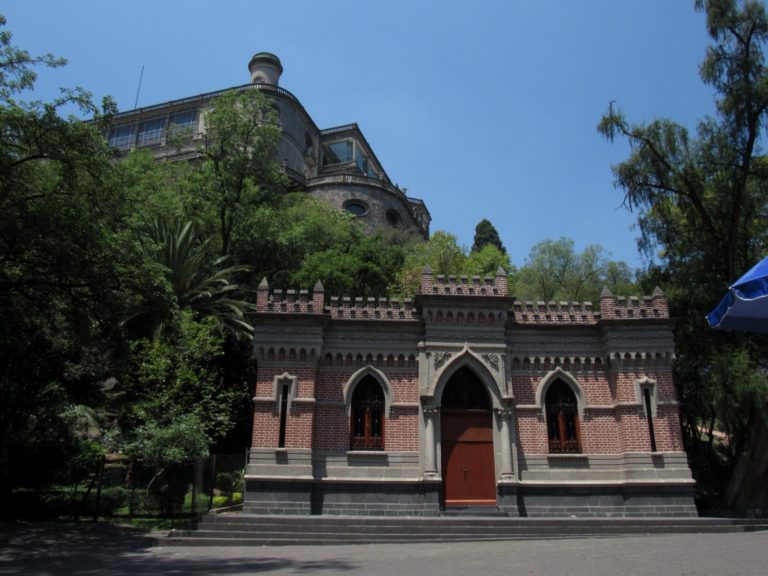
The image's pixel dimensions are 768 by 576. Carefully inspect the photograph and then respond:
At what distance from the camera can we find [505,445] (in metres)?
19.0

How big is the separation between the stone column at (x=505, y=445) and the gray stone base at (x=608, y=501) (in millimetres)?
592

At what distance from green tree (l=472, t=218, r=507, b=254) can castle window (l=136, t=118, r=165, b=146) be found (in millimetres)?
32881

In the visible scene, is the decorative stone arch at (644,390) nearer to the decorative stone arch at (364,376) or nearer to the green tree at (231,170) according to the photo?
the decorative stone arch at (364,376)

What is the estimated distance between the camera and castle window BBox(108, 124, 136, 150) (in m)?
57.7

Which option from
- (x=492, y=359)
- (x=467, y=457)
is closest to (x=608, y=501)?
(x=467, y=457)

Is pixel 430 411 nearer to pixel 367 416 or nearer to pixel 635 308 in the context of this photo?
pixel 367 416

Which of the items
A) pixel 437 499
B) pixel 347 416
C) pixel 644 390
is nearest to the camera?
pixel 437 499

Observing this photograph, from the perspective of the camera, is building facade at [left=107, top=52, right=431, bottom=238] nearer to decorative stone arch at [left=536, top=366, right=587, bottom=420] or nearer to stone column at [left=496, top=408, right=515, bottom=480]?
decorative stone arch at [left=536, top=366, right=587, bottom=420]

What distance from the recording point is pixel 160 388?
20.5 metres

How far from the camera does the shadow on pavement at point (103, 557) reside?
11109mm

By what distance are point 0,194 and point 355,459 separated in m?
12.4

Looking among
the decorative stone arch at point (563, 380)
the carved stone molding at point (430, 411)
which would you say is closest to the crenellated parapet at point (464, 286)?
the decorative stone arch at point (563, 380)

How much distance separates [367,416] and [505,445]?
4.63 meters

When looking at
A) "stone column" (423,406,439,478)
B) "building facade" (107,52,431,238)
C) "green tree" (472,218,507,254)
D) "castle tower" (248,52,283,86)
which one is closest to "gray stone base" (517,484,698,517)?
"stone column" (423,406,439,478)
